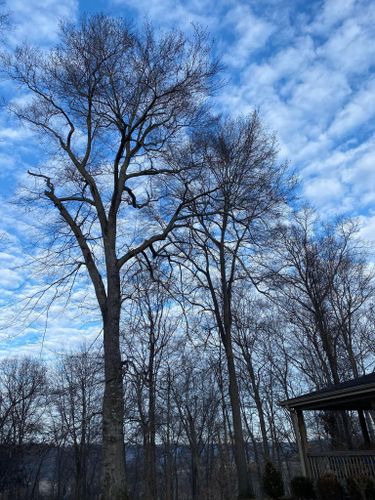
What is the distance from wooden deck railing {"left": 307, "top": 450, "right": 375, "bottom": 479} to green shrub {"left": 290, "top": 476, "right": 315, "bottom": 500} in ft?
1.58

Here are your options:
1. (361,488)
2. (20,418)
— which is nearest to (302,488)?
(361,488)

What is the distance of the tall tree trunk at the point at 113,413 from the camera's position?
6.54 meters

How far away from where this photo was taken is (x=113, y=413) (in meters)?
6.98

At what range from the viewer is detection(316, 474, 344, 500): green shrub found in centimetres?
950

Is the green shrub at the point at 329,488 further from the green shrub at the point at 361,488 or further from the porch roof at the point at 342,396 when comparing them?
the porch roof at the point at 342,396

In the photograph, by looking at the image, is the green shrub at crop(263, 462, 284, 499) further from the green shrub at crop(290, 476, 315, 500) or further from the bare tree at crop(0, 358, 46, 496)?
the bare tree at crop(0, 358, 46, 496)

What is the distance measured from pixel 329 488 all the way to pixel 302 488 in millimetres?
1292

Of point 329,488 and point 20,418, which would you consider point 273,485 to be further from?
point 20,418

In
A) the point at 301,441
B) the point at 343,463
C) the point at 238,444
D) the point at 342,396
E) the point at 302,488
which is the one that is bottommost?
the point at 302,488

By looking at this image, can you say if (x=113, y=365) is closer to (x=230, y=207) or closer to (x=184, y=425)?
(x=230, y=207)

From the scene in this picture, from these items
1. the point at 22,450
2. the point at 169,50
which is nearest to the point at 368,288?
the point at 169,50

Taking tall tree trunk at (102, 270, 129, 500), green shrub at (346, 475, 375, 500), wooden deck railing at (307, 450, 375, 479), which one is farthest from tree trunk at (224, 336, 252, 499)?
tall tree trunk at (102, 270, 129, 500)

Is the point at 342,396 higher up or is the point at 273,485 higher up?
the point at 342,396

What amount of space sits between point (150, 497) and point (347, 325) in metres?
13.9
